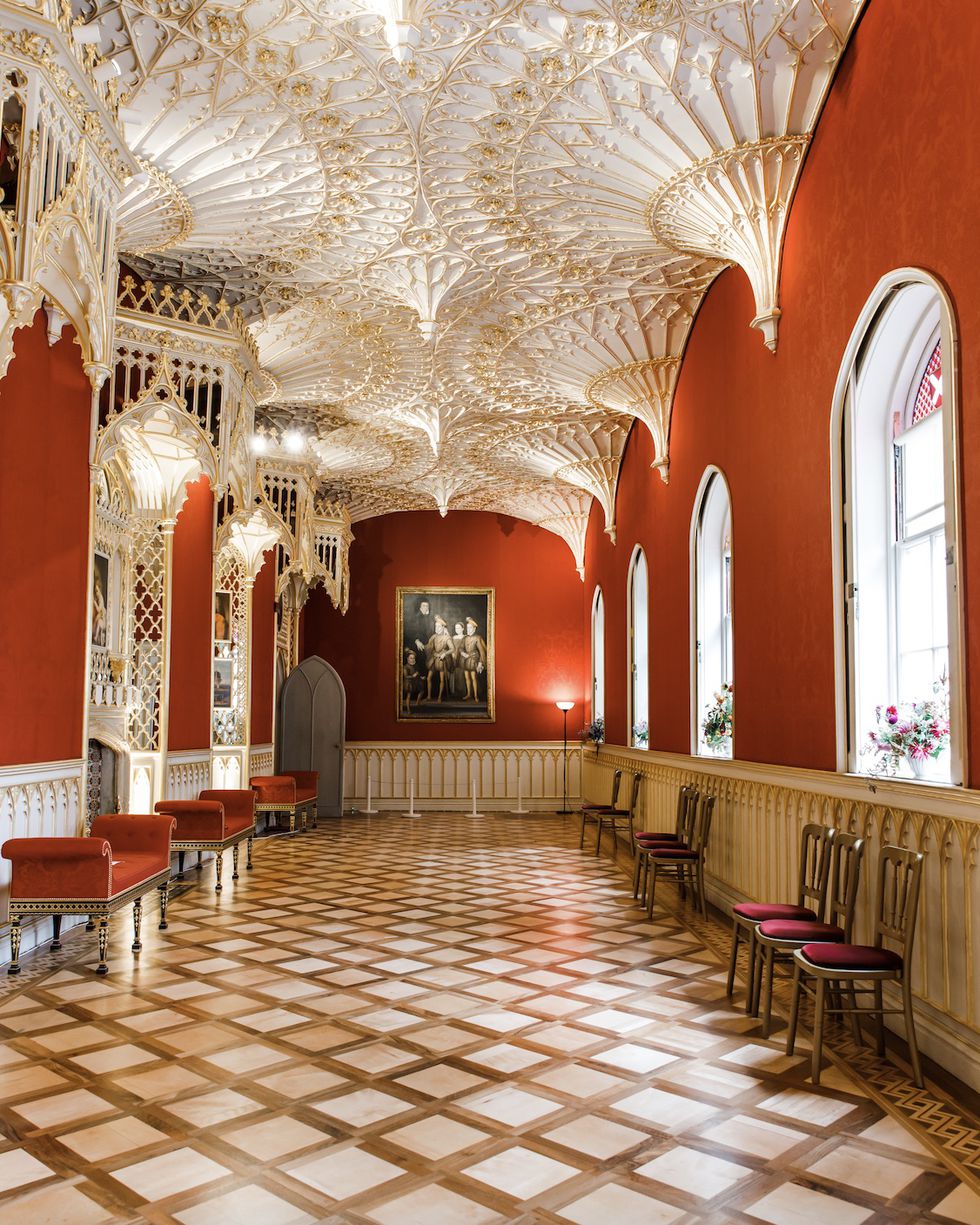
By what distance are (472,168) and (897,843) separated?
568cm

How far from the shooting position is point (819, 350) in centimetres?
634

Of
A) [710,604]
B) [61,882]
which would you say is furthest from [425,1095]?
[710,604]

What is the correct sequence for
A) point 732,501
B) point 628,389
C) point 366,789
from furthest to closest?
point 366,789 < point 628,389 < point 732,501

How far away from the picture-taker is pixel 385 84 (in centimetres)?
657

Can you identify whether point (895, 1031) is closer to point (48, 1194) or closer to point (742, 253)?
point (48, 1194)

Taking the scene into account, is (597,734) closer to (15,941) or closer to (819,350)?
(819,350)

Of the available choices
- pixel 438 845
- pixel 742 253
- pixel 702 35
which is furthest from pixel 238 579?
pixel 702 35

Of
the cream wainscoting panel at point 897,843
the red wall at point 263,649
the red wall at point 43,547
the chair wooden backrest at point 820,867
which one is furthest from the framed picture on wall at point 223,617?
the chair wooden backrest at point 820,867

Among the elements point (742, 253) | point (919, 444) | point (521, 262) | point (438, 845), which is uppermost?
point (521, 262)

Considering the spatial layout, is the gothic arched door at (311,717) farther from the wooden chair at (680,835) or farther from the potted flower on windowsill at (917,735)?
the potted flower on windowsill at (917,735)

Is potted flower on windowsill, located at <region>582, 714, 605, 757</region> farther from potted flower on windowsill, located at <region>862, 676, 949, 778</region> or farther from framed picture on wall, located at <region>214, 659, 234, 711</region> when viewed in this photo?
potted flower on windowsill, located at <region>862, 676, 949, 778</region>

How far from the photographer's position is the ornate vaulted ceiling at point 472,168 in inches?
237

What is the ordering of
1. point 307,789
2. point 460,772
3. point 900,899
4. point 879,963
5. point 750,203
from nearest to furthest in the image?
point 879,963
point 900,899
point 750,203
point 307,789
point 460,772

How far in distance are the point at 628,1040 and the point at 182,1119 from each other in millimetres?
2116
